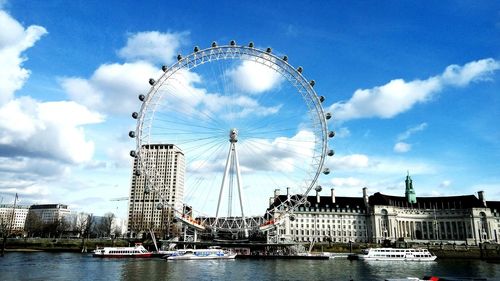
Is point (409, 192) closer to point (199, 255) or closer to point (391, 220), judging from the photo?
point (391, 220)

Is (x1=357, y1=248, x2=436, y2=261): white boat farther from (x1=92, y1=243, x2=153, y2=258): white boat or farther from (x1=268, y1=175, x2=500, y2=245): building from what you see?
(x1=268, y1=175, x2=500, y2=245): building

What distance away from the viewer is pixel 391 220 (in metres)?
154

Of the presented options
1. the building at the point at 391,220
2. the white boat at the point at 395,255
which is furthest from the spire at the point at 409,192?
the white boat at the point at 395,255

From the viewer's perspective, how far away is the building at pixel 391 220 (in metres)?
151

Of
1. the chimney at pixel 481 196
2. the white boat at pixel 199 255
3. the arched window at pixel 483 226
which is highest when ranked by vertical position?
the chimney at pixel 481 196

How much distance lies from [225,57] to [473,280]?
47183 millimetres

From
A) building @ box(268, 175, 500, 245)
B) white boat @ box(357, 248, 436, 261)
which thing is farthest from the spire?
white boat @ box(357, 248, 436, 261)

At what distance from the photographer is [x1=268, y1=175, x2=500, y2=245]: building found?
15138cm

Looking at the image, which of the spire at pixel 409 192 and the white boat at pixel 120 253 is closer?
the white boat at pixel 120 253

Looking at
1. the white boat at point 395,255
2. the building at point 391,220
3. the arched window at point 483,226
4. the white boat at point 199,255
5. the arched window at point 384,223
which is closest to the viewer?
the white boat at point 199,255

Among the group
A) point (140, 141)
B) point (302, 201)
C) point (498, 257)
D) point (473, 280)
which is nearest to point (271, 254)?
point (302, 201)

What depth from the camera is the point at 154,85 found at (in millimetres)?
69688

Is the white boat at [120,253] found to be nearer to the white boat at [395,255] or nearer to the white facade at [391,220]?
the white boat at [395,255]

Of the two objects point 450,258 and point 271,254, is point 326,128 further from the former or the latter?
point 450,258
